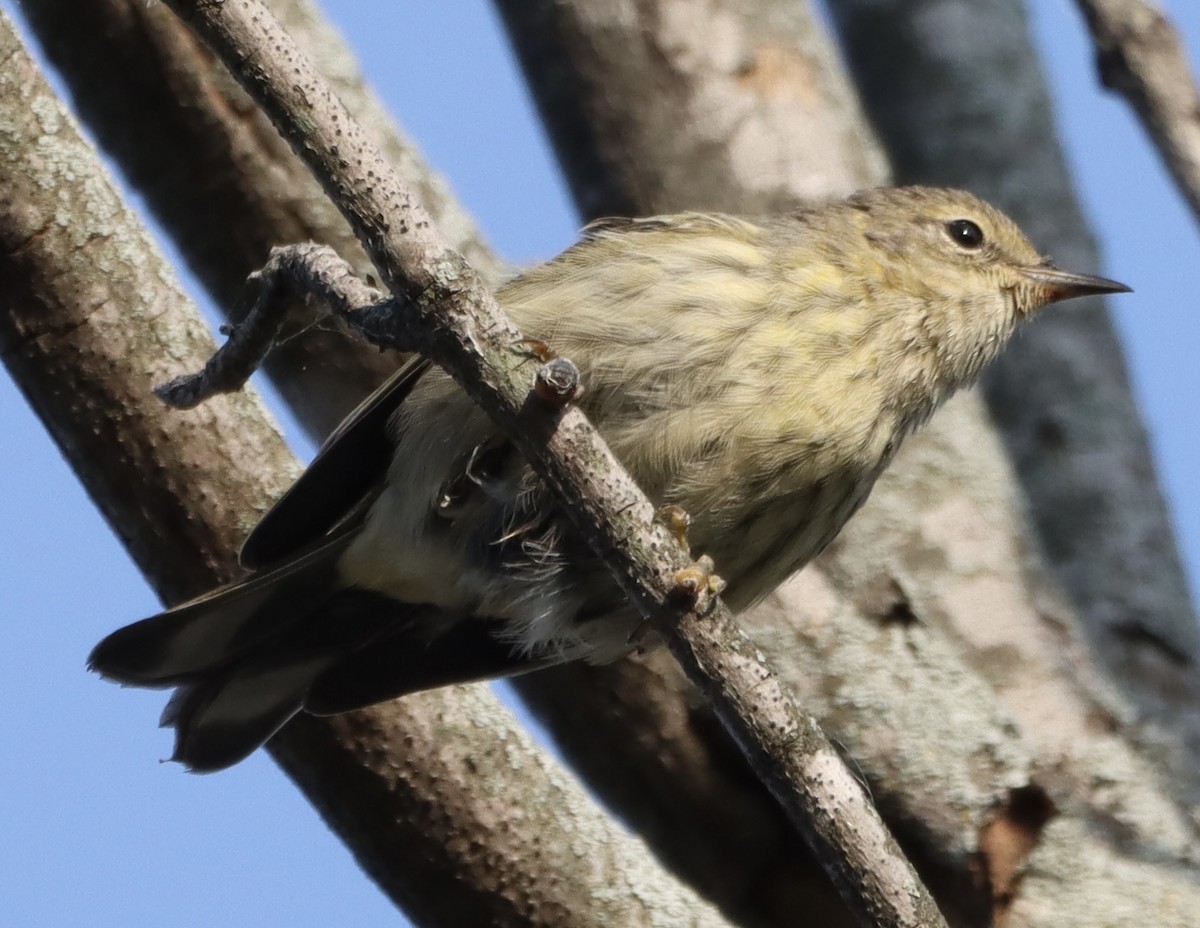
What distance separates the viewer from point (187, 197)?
14.2ft

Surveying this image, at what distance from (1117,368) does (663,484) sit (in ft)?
10.0

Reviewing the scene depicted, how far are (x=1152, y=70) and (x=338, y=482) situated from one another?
2054 millimetres

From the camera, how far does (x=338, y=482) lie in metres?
4.07

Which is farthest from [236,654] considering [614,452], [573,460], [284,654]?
[573,460]

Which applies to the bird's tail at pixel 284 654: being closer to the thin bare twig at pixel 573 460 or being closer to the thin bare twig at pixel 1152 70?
the thin bare twig at pixel 573 460

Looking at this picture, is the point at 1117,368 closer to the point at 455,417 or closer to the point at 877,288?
the point at 877,288

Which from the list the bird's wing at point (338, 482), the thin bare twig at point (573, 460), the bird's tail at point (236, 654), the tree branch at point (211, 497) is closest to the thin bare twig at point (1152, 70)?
the thin bare twig at point (573, 460)

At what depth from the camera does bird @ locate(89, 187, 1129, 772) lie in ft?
12.5

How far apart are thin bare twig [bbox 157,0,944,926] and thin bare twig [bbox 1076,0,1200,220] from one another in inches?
55.2

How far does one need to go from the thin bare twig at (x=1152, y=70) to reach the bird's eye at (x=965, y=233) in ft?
4.16

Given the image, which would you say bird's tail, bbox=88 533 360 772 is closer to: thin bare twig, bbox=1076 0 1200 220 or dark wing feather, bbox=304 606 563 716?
dark wing feather, bbox=304 606 563 716

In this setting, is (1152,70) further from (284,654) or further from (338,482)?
(284,654)

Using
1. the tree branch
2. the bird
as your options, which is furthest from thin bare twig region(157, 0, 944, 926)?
the tree branch

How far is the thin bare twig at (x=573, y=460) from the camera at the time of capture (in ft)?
9.04
